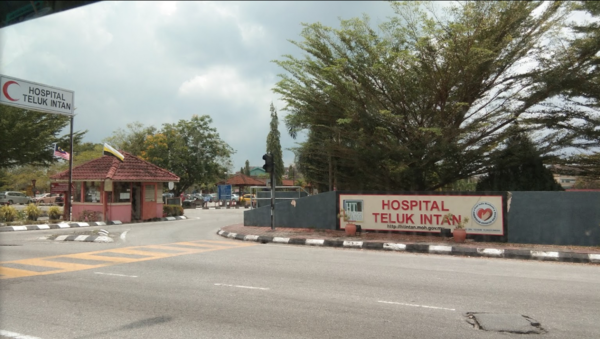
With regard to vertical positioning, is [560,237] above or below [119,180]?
below

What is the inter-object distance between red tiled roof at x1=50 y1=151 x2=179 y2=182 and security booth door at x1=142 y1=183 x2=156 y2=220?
84cm

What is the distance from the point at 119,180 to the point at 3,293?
16.6 meters

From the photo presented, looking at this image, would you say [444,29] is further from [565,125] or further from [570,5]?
[565,125]

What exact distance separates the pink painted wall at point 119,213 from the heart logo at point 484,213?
18.5 m

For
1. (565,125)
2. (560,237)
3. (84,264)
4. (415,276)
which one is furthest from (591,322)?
(565,125)

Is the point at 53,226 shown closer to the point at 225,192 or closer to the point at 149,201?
the point at 149,201

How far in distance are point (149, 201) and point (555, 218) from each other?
20964 mm

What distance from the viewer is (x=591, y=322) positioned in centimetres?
566

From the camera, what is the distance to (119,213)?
23.9m

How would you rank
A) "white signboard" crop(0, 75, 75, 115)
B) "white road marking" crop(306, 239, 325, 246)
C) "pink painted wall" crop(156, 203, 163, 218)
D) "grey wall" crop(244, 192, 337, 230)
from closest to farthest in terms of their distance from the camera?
"white signboard" crop(0, 75, 75, 115), "white road marking" crop(306, 239, 325, 246), "grey wall" crop(244, 192, 337, 230), "pink painted wall" crop(156, 203, 163, 218)

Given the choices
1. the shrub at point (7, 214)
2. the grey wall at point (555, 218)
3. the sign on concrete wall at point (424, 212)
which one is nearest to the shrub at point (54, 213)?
the shrub at point (7, 214)

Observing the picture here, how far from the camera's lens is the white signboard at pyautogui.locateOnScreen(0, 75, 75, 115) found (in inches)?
503

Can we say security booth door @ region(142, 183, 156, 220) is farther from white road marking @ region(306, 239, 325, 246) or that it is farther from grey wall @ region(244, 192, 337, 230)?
white road marking @ region(306, 239, 325, 246)

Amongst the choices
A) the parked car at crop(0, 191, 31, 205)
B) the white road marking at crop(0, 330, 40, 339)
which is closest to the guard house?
the white road marking at crop(0, 330, 40, 339)
